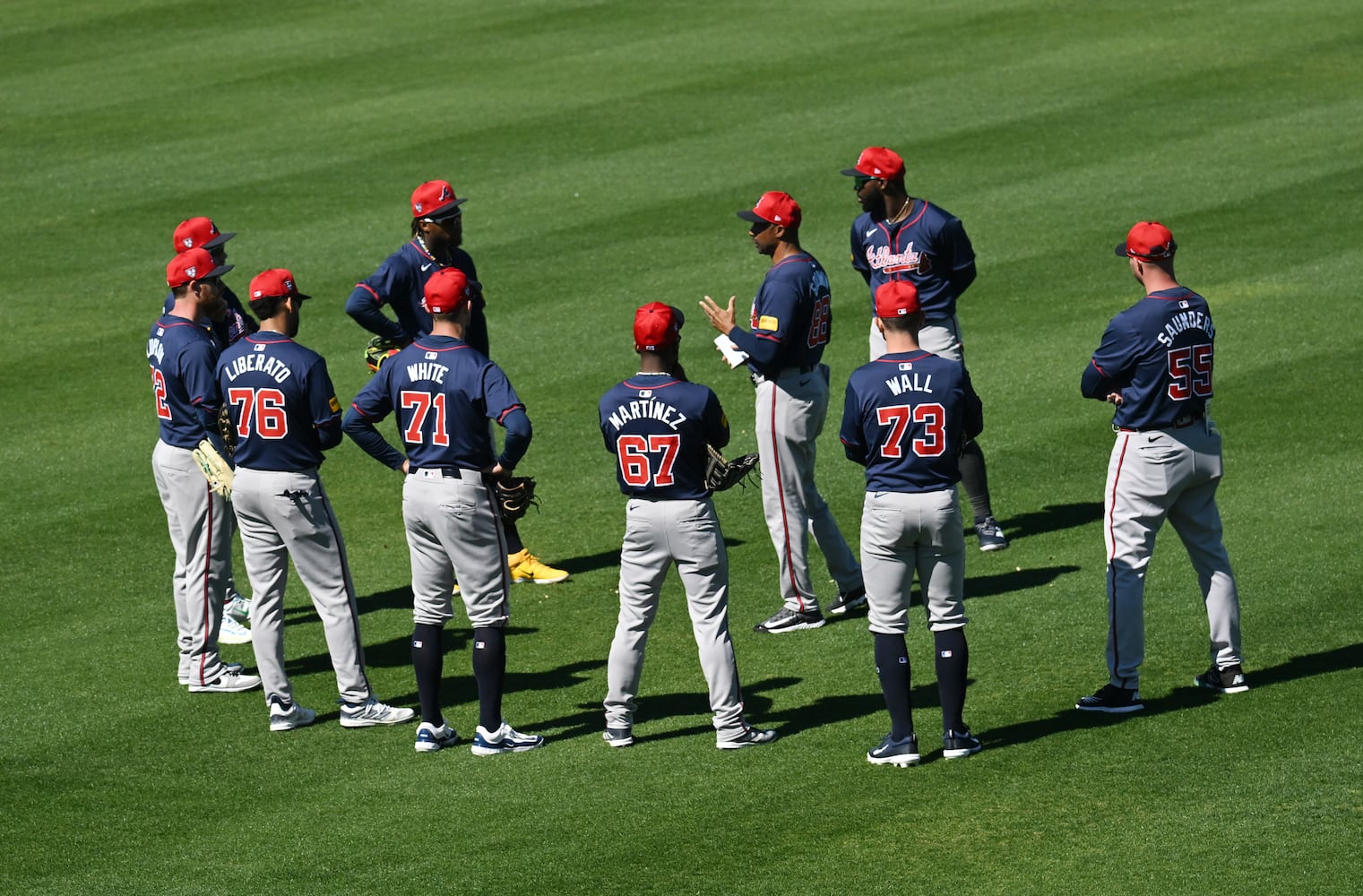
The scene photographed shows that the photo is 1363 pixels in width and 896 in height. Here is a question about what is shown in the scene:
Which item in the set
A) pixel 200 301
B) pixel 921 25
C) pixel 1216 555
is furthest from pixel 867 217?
pixel 921 25

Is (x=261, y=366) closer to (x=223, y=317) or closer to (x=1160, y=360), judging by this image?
(x=223, y=317)

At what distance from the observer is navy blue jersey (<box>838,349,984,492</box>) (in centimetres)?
786

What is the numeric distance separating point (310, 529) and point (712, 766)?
2255 mm

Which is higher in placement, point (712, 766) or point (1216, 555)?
point (1216, 555)

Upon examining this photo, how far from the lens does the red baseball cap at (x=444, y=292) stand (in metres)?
8.43

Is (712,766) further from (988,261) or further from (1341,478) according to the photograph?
(988,261)

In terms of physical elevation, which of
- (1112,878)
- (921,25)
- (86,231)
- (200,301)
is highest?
(921,25)

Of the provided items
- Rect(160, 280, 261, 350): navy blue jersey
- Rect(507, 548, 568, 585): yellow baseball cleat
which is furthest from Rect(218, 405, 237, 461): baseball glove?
Rect(507, 548, 568, 585): yellow baseball cleat

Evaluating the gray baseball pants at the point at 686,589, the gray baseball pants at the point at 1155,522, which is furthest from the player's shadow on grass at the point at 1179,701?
the gray baseball pants at the point at 686,589

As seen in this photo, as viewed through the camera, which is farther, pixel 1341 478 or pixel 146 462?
pixel 146 462

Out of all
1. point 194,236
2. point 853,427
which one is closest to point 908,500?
point 853,427

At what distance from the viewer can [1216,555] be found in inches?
340

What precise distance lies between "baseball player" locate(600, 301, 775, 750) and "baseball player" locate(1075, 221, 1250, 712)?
5.68 feet

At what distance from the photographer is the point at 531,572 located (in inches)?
430
